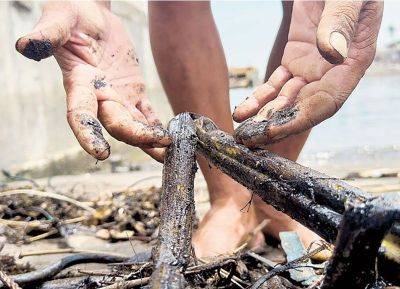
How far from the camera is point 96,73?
167 cm

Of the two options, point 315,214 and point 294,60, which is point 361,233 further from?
point 294,60

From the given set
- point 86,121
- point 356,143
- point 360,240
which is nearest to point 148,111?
point 86,121

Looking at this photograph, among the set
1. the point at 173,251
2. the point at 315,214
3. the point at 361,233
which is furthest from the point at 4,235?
the point at 361,233

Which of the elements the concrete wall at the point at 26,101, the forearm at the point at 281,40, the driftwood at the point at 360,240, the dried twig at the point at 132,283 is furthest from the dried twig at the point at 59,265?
the concrete wall at the point at 26,101

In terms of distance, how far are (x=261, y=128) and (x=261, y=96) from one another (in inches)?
10.4

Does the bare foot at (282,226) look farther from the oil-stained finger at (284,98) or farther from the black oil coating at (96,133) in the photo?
the black oil coating at (96,133)

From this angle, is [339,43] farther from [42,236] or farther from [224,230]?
[42,236]

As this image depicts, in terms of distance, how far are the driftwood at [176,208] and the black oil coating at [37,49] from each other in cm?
45

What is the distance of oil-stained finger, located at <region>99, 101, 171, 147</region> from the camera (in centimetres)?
142

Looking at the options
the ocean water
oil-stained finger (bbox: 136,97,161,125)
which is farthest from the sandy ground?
the ocean water

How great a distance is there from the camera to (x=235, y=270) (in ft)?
4.77

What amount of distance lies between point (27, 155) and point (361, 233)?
5429 mm

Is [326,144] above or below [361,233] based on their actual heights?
below

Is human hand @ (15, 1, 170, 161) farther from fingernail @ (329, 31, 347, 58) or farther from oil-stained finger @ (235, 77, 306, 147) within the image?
fingernail @ (329, 31, 347, 58)
